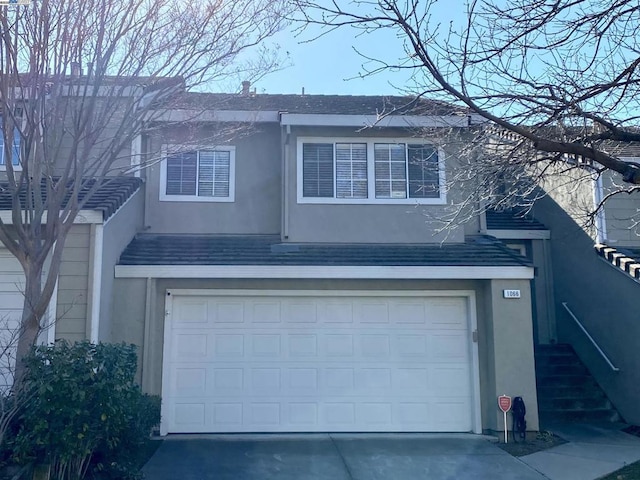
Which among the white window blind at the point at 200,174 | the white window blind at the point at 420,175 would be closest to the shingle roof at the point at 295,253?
the white window blind at the point at 200,174

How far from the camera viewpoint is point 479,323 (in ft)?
31.8

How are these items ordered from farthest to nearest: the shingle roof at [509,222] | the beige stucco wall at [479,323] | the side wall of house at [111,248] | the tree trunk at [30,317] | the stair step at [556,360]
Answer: the shingle roof at [509,222] → the stair step at [556,360] → the beige stucco wall at [479,323] → the side wall of house at [111,248] → the tree trunk at [30,317]

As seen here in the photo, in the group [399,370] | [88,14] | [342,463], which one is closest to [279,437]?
[342,463]

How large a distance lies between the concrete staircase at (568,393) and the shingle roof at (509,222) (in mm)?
2932

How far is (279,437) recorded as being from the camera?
906cm

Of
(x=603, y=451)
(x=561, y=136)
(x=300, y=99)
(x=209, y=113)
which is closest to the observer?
(x=561, y=136)

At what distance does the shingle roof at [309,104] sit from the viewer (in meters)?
8.59

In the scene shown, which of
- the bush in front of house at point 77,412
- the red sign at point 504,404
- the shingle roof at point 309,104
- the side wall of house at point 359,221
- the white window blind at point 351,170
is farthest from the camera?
the white window blind at point 351,170

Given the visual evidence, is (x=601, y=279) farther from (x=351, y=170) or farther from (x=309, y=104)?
(x=309, y=104)

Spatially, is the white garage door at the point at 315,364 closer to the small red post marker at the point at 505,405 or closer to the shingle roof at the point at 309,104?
the small red post marker at the point at 505,405

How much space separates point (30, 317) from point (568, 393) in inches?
362

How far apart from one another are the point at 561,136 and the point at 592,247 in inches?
219

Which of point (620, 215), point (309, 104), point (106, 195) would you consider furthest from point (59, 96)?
point (620, 215)

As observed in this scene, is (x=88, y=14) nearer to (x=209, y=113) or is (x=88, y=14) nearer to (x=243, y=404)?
(x=209, y=113)
